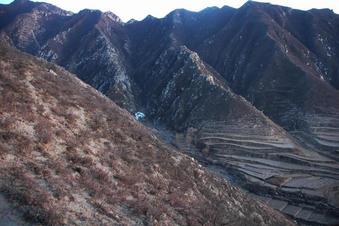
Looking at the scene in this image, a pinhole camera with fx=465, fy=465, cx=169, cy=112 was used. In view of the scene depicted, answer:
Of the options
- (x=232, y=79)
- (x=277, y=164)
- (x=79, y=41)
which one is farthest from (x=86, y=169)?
(x=79, y=41)

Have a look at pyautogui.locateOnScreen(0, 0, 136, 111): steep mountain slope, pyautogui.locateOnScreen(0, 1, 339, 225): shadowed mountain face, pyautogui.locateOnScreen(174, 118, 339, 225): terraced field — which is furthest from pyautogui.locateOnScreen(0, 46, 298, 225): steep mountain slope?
pyautogui.locateOnScreen(0, 0, 136, 111): steep mountain slope

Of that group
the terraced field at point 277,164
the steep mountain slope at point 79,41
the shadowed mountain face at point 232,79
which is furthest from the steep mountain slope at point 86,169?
the steep mountain slope at point 79,41

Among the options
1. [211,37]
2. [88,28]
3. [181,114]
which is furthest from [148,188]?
[88,28]

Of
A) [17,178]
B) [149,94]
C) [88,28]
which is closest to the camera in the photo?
[17,178]

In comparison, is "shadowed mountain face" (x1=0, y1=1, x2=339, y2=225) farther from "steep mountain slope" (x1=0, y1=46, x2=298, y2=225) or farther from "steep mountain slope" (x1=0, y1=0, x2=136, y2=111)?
"steep mountain slope" (x1=0, y1=46, x2=298, y2=225)

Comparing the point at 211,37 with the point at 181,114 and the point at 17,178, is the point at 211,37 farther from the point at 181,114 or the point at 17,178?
the point at 17,178

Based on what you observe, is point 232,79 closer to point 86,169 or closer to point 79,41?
point 79,41
